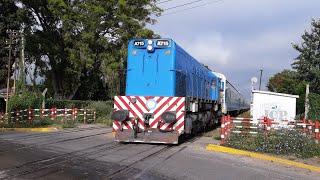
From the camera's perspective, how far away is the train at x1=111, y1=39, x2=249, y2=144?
1983cm

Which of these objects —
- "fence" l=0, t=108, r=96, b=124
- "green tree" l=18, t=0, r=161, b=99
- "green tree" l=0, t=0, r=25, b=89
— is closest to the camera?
"fence" l=0, t=108, r=96, b=124

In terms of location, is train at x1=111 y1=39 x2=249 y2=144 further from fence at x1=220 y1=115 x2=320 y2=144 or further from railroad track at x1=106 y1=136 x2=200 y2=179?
fence at x1=220 y1=115 x2=320 y2=144

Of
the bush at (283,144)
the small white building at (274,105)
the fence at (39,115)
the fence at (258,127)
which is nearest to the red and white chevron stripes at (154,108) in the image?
the fence at (258,127)

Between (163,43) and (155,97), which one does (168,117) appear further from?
(163,43)

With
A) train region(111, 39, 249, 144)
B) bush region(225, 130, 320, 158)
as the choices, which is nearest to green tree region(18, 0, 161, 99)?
train region(111, 39, 249, 144)

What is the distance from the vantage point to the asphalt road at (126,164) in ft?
40.0

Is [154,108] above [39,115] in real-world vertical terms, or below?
above

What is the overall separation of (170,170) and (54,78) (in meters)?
44.1

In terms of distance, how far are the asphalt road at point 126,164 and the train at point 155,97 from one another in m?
0.82

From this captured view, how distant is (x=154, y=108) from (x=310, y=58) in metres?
24.4

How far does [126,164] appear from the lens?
→ 14.0m

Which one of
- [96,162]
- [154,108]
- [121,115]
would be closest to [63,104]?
[121,115]

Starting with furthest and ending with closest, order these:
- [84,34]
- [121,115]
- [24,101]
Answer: [84,34] < [24,101] < [121,115]

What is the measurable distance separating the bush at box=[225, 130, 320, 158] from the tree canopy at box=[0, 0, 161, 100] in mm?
29381
